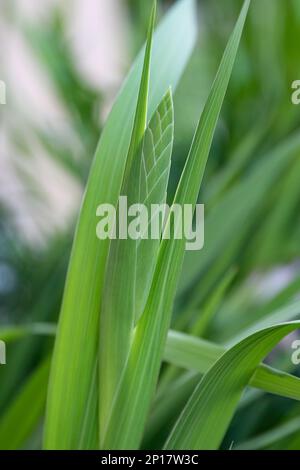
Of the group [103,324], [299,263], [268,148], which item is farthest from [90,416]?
[299,263]

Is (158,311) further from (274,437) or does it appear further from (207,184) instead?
(207,184)

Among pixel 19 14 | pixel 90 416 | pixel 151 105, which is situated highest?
pixel 19 14

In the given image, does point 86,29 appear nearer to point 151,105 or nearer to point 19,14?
point 19,14

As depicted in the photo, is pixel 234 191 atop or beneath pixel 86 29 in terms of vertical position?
beneath

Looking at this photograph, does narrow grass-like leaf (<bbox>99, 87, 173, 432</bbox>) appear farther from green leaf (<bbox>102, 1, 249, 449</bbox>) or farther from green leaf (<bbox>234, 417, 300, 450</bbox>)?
green leaf (<bbox>234, 417, 300, 450</bbox>)

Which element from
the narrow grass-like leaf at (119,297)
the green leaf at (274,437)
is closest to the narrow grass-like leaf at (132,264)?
the narrow grass-like leaf at (119,297)

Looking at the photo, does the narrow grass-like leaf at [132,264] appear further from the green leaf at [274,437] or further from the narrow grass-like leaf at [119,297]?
the green leaf at [274,437]

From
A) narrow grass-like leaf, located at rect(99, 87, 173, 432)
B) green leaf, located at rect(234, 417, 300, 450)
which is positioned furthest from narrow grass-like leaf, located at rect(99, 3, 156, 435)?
green leaf, located at rect(234, 417, 300, 450)
